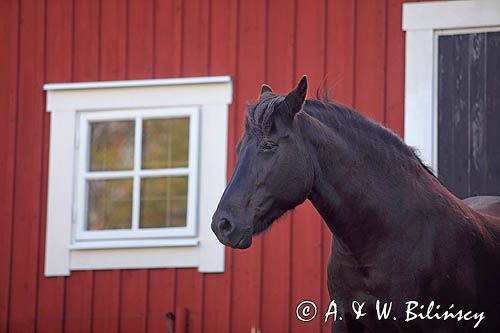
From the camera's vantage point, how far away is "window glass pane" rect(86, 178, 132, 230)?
34.2 feet

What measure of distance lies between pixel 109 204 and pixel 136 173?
37 cm

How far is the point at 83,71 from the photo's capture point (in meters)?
10.6

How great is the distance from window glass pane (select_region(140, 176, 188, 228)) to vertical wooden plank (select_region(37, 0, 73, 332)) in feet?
2.98

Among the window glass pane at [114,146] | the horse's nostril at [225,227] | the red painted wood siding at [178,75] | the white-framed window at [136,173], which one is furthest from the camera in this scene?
the window glass pane at [114,146]

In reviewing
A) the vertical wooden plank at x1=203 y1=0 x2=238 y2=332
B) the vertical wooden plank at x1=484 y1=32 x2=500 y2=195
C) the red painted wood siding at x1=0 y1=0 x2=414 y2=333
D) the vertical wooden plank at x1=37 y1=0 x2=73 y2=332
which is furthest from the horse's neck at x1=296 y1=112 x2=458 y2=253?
the vertical wooden plank at x1=37 y1=0 x2=73 y2=332

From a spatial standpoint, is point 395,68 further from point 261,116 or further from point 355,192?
point 261,116

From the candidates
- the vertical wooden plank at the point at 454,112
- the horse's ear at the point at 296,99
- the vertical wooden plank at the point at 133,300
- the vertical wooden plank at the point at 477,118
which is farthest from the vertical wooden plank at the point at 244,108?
the horse's ear at the point at 296,99

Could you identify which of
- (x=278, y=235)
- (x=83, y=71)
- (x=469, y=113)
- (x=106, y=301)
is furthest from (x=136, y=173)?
(x=469, y=113)

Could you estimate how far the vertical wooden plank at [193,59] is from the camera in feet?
32.4

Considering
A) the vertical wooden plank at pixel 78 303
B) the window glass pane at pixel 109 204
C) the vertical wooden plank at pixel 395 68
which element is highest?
the vertical wooden plank at pixel 395 68

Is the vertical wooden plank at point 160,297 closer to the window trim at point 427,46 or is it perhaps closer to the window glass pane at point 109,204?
the window glass pane at point 109,204

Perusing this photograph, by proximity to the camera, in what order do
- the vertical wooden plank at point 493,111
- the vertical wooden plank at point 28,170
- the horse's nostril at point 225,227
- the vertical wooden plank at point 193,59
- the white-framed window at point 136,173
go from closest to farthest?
the horse's nostril at point 225,227, the vertical wooden plank at point 493,111, the vertical wooden plank at point 193,59, the white-framed window at point 136,173, the vertical wooden plank at point 28,170

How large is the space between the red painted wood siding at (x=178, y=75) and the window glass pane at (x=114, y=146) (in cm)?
44

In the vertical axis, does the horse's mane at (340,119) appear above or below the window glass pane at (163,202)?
above
